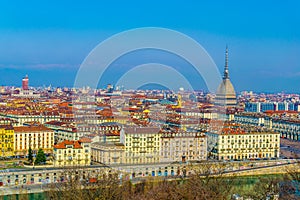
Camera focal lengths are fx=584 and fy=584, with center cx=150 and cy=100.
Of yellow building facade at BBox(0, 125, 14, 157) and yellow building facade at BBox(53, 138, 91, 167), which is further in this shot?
yellow building facade at BBox(0, 125, 14, 157)

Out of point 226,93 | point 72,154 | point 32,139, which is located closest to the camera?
point 72,154

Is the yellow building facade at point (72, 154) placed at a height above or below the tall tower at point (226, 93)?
below

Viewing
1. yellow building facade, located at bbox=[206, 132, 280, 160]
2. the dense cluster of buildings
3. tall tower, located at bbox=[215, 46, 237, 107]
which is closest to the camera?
the dense cluster of buildings

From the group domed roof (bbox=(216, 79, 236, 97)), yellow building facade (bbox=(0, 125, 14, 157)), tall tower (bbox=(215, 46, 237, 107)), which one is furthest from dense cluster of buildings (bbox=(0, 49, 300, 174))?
domed roof (bbox=(216, 79, 236, 97))

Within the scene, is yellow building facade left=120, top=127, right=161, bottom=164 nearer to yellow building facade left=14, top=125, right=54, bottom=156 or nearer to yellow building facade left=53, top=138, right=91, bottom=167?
yellow building facade left=53, top=138, right=91, bottom=167

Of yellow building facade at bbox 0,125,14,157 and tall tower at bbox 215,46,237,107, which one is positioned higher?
tall tower at bbox 215,46,237,107

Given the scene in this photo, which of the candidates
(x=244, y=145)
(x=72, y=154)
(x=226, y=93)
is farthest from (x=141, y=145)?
(x=226, y=93)

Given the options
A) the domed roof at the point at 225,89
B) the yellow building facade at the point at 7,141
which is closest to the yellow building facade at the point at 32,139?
the yellow building facade at the point at 7,141

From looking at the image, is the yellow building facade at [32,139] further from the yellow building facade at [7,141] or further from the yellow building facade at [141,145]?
the yellow building facade at [141,145]

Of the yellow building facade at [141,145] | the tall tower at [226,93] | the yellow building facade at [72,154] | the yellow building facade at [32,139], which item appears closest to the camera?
the yellow building facade at [72,154]

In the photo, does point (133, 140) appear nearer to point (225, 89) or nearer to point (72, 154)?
point (72, 154)

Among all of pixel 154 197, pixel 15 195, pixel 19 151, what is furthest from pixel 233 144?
pixel 154 197
